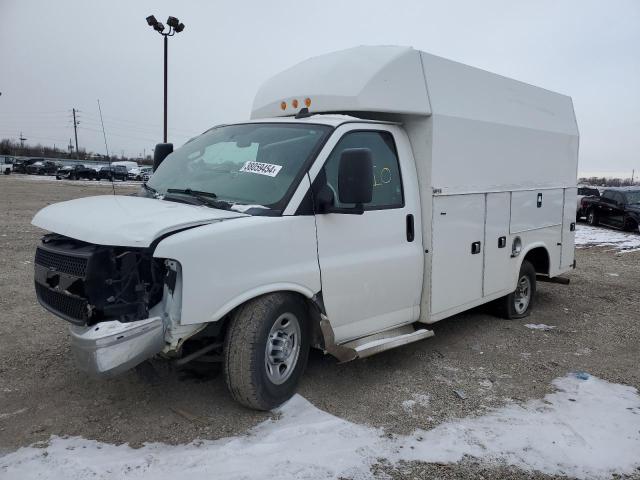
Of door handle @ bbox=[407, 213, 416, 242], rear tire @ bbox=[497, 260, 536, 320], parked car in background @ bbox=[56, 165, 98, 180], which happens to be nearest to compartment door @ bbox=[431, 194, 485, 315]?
door handle @ bbox=[407, 213, 416, 242]

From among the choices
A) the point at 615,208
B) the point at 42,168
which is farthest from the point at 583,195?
the point at 42,168

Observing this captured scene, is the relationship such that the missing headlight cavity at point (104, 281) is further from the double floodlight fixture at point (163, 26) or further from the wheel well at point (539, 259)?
the double floodlight fixture at point (163, 26)

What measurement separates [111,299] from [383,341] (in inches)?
86.3

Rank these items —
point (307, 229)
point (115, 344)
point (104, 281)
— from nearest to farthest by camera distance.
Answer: point (115, 344) → point (104, 281) → point (307, 229)

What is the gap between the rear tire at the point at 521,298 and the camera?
6.65 meters

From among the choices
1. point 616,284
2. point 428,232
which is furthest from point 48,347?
point 616,284

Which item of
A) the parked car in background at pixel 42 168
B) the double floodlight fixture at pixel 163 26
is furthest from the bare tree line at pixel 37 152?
the double floodlight fixture at pixel 163 26

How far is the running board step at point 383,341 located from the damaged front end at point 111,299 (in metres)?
1.57

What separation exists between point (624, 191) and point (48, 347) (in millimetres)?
20555

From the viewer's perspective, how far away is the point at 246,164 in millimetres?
4230

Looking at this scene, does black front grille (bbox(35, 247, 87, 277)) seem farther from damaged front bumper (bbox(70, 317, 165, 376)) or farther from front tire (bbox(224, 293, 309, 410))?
front tire (bbox(224, 293, 309, 410))

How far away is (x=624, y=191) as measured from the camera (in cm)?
2000

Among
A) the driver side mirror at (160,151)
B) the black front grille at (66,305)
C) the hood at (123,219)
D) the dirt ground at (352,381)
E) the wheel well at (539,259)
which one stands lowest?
the dirt ground at (352,381)

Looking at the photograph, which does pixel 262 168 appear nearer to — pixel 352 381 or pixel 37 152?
pixel 352 381
